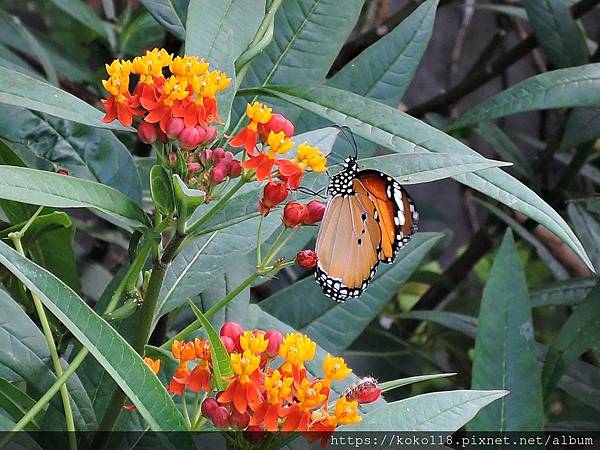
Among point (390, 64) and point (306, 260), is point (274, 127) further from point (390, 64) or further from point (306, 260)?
point (390, 64)

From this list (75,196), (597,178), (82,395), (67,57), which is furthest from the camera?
(67,57)

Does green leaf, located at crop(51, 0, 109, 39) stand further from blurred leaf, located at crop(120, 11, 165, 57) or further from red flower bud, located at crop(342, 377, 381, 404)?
red flower bud, located at crop(342, 377, 381, 404)

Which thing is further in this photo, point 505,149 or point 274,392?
point 505,149

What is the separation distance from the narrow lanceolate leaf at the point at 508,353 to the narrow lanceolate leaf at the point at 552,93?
0.61 ft

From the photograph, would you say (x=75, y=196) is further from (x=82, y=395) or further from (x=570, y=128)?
(x=570, y=128)

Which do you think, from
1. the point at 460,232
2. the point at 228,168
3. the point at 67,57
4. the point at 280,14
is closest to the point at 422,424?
the point at 228,168

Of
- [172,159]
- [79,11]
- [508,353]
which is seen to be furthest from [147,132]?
[79,11]

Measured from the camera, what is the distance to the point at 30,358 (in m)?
0.89

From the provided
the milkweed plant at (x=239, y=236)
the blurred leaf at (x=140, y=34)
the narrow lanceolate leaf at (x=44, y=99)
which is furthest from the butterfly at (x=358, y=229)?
the blurred leaf at (x=140, y=34)

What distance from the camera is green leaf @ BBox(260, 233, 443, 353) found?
121 cm

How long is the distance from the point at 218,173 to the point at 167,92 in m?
0.09

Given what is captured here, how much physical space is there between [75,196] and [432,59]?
11.3 feet

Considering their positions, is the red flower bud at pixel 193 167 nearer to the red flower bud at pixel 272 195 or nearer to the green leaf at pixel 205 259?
the red flower bud at pixel 272 195

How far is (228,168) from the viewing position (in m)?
0.80
